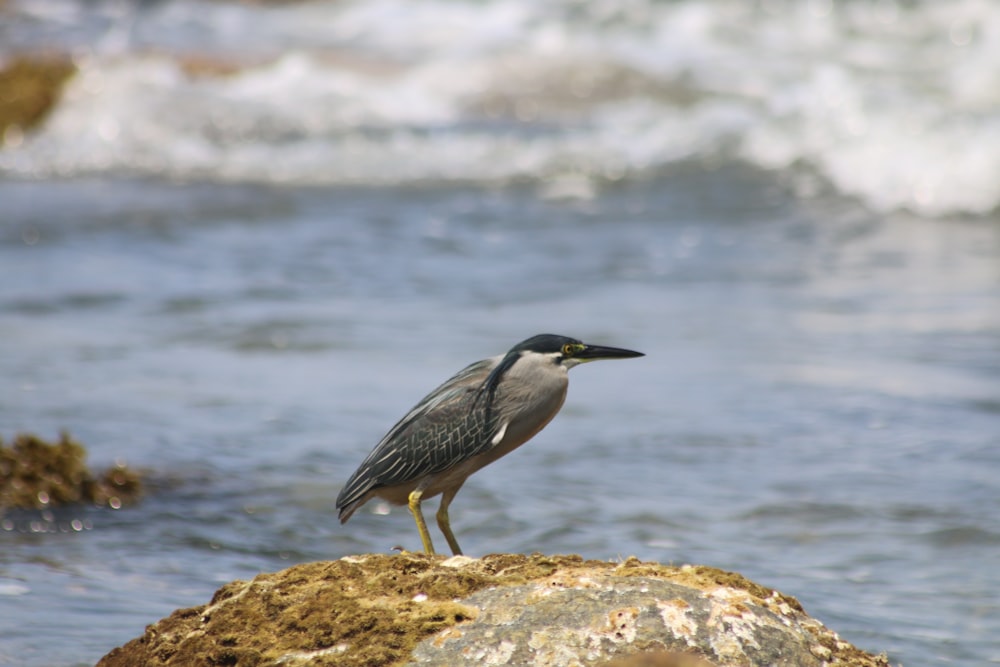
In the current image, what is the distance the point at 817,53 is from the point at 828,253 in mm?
7969

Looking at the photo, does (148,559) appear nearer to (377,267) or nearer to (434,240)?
(377,267)

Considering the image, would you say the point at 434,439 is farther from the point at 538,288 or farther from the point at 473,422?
the point at 538,288

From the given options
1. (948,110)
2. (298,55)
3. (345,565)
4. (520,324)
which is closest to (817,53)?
(948,110)

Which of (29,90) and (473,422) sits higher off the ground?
(29,90)

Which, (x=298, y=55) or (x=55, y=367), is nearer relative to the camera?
(x=55, y=367)

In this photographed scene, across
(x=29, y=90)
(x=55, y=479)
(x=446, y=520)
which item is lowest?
(x=55, y=479)

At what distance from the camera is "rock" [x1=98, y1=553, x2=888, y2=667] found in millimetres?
3479

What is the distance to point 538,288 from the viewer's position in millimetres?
11172

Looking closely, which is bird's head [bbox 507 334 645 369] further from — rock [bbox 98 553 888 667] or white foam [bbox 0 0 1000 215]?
white foam [bbox 0 0 1000 215]

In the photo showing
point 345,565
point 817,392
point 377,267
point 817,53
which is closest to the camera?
point 345,565

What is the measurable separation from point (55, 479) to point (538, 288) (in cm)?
522

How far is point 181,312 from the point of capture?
34.3ft

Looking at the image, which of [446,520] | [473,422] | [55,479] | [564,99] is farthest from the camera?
[564,99]

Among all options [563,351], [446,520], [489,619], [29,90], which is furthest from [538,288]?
[29,90]
